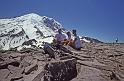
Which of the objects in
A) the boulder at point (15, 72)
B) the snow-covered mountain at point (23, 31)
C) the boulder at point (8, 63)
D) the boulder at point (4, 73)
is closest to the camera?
the boulder at point (15, 72)

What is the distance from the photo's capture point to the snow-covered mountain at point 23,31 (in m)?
145

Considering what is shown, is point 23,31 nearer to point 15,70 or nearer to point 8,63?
point 8,63

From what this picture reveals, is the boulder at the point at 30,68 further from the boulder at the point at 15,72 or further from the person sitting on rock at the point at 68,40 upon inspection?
the person sitting on rock at the point at 68,40

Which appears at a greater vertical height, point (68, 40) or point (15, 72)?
point (68, 40)

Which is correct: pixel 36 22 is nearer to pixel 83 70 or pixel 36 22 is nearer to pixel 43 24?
pixel 43 24

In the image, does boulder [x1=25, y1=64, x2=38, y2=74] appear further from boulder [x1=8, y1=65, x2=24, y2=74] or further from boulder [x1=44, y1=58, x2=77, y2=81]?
boulder [x1=44, y1=58, x2=77, y2=81]

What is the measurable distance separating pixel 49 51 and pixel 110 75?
412cm

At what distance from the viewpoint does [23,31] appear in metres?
160

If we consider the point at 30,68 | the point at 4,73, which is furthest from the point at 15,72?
the point at 30,68

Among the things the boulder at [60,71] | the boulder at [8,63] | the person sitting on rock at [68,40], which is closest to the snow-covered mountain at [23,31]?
the person sitting on rock at [68,40]

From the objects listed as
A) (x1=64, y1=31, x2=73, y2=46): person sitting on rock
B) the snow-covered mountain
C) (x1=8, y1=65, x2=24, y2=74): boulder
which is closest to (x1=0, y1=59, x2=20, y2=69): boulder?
(x1=8, y1=65, x2=24, y2=74): boulder

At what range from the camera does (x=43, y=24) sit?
623ft

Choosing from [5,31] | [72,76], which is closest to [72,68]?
[72,76]

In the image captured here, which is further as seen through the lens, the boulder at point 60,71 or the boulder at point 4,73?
the boulder at point 4,73
